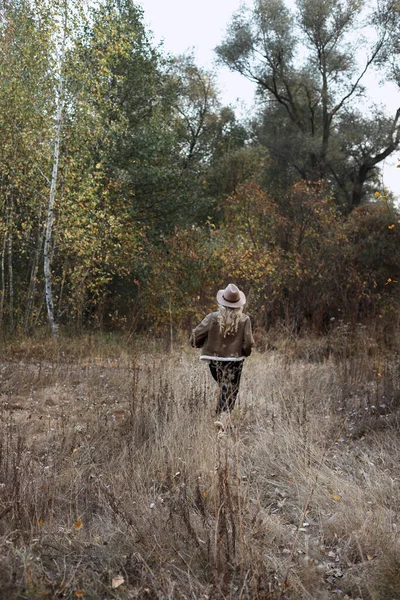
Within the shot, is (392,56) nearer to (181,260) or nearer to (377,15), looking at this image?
(377,15)

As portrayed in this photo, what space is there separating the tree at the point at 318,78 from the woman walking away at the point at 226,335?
1684 centimetres

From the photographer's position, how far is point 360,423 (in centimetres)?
603

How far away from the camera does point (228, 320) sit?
5.77 metres

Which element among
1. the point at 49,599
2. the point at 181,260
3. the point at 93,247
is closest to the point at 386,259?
the point at 181,260

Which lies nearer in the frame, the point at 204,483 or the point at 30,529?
the point at 30,529

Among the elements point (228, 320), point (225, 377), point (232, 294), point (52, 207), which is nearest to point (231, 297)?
point (232, 294)

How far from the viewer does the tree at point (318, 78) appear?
22672mm

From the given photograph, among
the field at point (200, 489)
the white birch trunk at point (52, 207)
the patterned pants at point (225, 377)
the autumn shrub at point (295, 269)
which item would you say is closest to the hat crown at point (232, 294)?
the patterned pants at point (225, 377)

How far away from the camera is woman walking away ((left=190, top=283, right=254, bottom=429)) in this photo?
5.79 m

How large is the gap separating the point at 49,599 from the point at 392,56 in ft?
79.0

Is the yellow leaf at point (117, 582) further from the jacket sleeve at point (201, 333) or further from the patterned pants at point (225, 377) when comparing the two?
the jacket sleeve at point (201, 333)

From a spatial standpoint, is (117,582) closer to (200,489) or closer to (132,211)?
(200,489)

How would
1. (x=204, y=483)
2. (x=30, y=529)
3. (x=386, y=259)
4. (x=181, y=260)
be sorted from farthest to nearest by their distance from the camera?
1. (x=386, y=259)
2. (x=181, y=260)
3. (x=204, y=483)
4. (x=30, y=529)

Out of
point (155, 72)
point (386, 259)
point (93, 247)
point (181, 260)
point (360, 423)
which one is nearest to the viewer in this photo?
point (360, 423)
